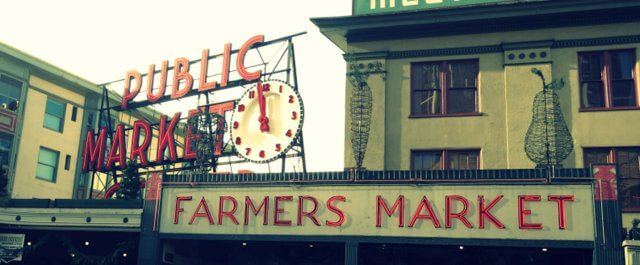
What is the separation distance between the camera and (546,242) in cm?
2302

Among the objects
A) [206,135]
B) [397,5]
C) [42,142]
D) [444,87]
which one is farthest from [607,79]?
[42,142]

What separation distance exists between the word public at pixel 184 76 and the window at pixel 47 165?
36.8 ft

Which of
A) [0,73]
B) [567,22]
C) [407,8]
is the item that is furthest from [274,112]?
[0,73]

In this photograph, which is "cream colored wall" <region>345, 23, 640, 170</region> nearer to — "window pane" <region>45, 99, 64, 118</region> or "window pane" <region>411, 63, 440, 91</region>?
"window pane" <region>411, 63, 440, 91</region>

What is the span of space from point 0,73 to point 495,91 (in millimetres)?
32858

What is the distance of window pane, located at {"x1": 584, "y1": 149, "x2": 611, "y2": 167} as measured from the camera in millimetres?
27781

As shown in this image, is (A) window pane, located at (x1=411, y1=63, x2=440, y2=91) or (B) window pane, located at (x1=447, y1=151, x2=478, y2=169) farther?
(A) window pane, located at (x1=411, y1=63, x2=440, y2=91)

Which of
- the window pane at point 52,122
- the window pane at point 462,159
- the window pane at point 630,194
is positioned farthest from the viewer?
the window pane at point 52,122

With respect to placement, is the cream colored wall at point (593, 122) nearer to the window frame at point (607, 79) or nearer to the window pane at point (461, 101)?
the window frame at point (607, 79)

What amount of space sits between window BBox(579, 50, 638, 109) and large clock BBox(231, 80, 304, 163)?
12.5 m

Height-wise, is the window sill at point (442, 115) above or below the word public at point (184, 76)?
below

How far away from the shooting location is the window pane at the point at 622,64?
2844cm

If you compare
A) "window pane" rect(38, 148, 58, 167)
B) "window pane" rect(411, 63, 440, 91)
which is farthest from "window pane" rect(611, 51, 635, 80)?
"window pane" rect(38, 148, 58, 167)

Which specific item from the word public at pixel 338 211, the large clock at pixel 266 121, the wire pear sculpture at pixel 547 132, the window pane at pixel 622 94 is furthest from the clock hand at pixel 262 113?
the window pane at pixel 622 94
